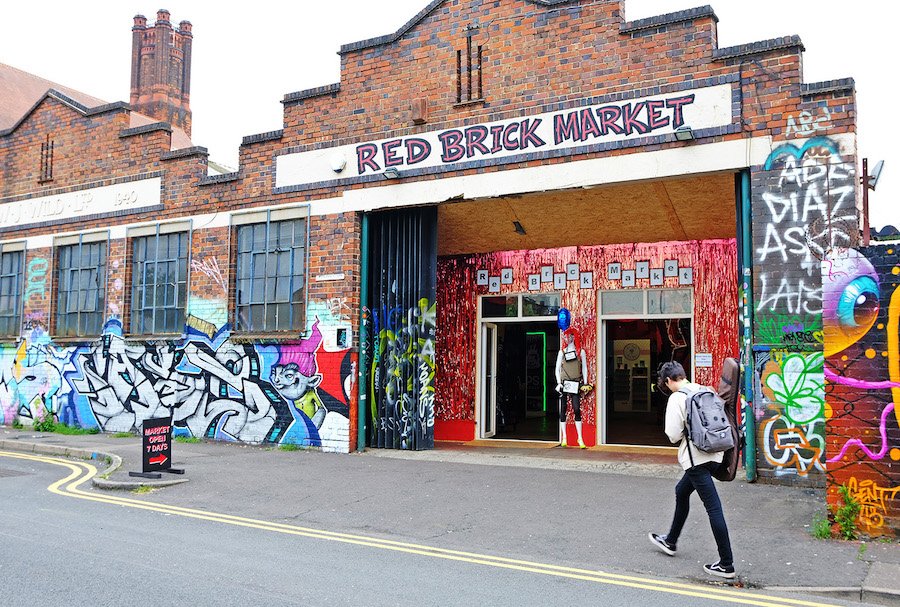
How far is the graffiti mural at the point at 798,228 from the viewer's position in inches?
371

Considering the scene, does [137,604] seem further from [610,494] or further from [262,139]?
[262,139]

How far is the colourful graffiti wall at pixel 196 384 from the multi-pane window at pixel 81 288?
43cm

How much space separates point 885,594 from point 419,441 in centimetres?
823

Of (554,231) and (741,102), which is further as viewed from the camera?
(554,231)

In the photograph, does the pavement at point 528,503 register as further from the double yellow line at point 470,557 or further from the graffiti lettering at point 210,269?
the graffiti lettering at point 210,269

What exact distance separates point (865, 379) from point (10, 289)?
17288mm

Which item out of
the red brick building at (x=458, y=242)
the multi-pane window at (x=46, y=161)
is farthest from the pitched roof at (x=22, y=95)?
the red brick building at (x=458, y=242)

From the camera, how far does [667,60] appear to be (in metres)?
10.6

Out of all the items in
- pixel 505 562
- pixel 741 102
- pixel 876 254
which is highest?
pixel 741 102

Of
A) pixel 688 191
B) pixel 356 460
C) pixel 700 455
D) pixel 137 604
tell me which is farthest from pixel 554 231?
pixel 137 604

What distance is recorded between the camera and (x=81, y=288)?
16453mm

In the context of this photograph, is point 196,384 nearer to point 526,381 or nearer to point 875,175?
point 526,381

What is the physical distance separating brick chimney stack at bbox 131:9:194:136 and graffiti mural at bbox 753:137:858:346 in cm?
2440

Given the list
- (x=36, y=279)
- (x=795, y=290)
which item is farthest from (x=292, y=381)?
(x=795, y=290)
